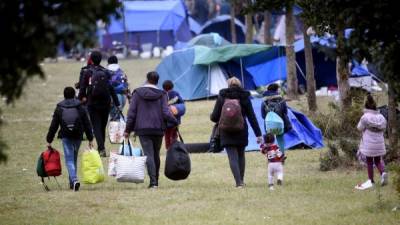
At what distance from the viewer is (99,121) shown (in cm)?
1714

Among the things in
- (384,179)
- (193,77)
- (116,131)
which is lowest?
(384,179)

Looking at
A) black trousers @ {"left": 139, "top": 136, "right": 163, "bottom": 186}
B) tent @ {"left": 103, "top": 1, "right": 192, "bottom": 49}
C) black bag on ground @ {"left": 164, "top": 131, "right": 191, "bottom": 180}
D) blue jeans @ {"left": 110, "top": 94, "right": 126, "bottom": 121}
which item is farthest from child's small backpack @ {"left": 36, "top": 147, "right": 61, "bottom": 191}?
tent @ {"left": 103, "top": 1, "right": 192, "bottom": 49}

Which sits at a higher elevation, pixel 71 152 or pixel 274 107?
pixel 274 107

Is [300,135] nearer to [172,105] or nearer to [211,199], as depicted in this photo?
[172,105]

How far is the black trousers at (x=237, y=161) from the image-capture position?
43.3 feet

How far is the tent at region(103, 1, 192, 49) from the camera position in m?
59.5

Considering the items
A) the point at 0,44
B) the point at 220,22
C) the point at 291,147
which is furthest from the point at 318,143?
the point at 220,22

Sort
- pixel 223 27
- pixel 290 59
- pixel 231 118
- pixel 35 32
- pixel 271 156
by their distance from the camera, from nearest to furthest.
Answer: pixel 35 32 < pixel 231 118 < pixel 271 156 < pixel 290 59 < pixel 223 27

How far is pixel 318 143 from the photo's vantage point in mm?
18719

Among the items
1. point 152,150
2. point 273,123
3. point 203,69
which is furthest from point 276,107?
point 203,69

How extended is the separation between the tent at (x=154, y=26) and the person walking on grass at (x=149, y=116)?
45888mm

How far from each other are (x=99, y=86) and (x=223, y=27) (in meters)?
40.9

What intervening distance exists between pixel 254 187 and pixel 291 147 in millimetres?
5103

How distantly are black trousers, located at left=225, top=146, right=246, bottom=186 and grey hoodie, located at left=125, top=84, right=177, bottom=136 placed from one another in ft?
3.06
